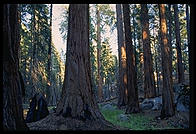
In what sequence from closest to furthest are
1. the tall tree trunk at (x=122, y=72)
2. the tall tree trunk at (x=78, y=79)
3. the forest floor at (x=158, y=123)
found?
1. the tall tree trunk at (x=78, y=79)
2. the forest floor at (x=158, y=123)
3. the tall tree trunk at (x=122, y=72)

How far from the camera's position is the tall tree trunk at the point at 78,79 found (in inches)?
283

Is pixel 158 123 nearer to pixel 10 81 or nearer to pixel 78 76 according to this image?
pixel 78 76

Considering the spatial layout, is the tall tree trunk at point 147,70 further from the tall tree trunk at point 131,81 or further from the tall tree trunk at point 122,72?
the tall tree trunk at point 131,81

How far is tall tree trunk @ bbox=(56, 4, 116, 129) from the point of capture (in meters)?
7.20

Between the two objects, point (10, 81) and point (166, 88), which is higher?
point (10, 81)

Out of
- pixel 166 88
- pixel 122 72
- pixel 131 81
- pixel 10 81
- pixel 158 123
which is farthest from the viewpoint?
pixel 122 72

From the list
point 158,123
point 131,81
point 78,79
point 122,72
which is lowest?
point 158,123

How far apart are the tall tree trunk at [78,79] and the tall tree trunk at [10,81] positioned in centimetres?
271

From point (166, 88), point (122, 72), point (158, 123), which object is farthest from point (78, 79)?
point (122, 72)

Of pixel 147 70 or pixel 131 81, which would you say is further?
pixel 147 70

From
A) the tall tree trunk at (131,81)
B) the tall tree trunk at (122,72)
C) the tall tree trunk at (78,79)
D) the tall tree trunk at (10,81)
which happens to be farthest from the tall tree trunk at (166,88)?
the tall tree trunk at (10,81)

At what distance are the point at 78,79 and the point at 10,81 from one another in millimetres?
3567

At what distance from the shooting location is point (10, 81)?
4.12 metres

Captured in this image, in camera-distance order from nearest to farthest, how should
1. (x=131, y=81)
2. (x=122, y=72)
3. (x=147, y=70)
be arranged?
(x=131, y=81)
(x=147, y=70)
(x=122, y=72)
